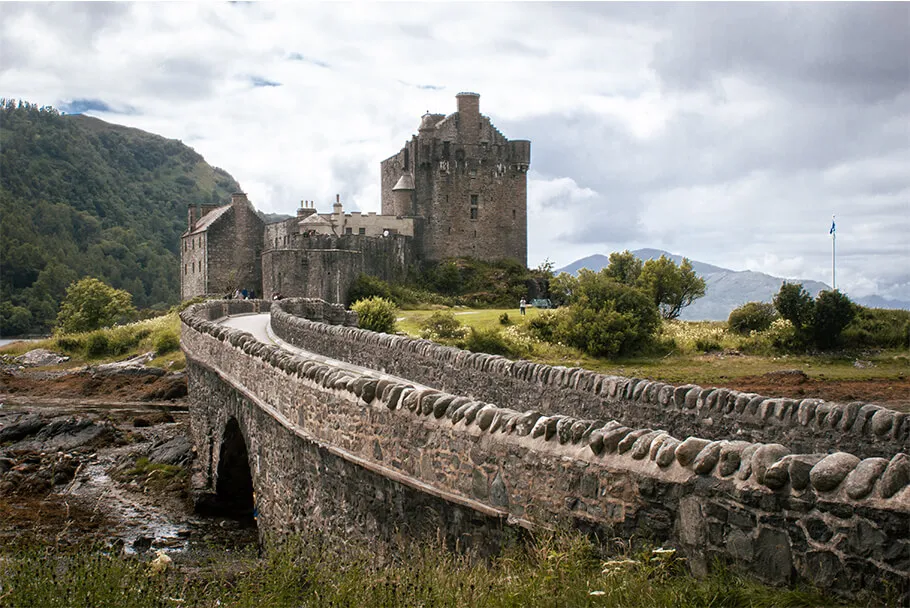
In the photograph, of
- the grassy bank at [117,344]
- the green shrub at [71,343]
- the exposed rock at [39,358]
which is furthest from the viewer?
the green shrub at [71,343]

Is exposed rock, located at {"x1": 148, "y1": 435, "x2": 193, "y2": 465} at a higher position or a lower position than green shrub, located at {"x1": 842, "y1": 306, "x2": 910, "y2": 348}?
lower

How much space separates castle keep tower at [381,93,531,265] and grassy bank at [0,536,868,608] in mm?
55992

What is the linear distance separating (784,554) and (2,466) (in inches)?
756

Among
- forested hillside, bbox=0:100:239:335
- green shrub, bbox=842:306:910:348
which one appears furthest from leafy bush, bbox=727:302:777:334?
forested hillside, bbox=0:100:239:335

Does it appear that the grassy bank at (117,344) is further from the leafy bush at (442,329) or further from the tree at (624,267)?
the tree at (624,267)

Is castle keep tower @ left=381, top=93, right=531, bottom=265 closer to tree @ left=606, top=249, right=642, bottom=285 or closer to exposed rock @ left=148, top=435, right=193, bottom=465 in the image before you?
tree @ left=606, top=249, right=642, bottom=285

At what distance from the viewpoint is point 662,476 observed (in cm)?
610

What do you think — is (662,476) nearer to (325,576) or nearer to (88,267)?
(325,576)

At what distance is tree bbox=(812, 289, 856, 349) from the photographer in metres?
33.5

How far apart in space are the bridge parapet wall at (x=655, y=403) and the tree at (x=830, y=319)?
21.9 metres

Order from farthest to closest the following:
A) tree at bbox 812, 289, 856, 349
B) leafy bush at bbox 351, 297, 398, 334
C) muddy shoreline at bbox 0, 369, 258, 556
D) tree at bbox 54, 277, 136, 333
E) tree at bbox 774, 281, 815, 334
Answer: tree at bbox 54, 277, 136, 333
leafy bush at bbox 351, 297, 398, 334
tree at bbox 774, 281, 815, 334
tree at bbox 812, 289, 856, 349
muddy shoreline at bbox 0, 369, 258, 556

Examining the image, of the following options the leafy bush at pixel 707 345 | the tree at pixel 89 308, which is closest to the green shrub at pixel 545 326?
the leafy bush at pixel 707 345

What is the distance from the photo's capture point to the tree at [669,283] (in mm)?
45844

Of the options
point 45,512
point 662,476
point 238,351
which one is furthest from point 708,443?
point 45,512
